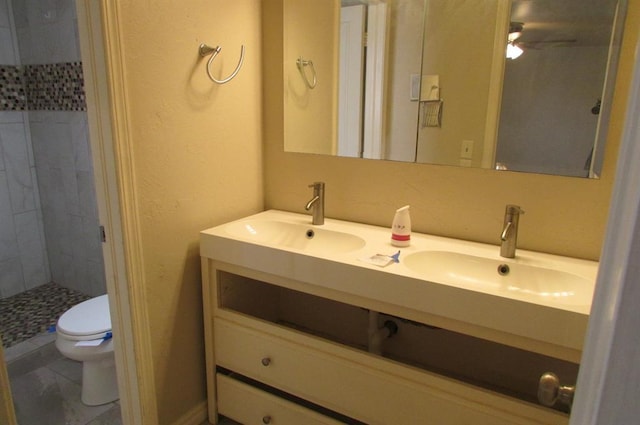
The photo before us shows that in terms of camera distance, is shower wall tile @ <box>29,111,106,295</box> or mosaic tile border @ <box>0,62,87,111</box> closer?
mosaic tile border @ <box>0,62,87,111</box>

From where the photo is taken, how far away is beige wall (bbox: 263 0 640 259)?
4.56ft

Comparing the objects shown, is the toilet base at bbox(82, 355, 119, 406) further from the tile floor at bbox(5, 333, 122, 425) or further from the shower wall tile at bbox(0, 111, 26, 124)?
the shower wall tile at bbox(0, 111, 26, 124)

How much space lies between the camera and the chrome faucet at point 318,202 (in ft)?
5.83

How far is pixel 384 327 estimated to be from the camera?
176cm

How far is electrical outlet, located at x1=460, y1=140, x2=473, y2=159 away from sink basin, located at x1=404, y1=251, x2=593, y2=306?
14.4 inches

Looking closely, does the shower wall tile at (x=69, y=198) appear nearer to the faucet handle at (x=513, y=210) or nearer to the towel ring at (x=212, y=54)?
the towel ring at (x=212, y=54)

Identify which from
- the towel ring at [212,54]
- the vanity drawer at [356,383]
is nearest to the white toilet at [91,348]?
the vanity drawer at [356,383]

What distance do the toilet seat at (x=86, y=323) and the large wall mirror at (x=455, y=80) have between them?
46.3 inches

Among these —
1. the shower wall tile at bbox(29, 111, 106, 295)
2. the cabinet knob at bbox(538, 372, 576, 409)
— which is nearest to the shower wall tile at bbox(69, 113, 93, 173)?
the shower wall tile at bbox(29, 111, 106, 295)

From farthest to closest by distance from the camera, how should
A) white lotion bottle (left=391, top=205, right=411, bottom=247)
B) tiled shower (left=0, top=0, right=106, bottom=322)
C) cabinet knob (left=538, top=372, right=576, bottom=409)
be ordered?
tiled shower (left=0, top=0, right=106, bottom=322) < white lotion bottle (left=391, top=205, right=411, bottom=247) < cabinet knob (left=538, top=372, right=576, bottom=409)

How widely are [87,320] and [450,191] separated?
1675mm

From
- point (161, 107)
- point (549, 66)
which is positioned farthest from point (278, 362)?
point (549, 66)

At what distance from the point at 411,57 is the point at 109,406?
1.97 m

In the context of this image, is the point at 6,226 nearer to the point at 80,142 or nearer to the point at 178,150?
the point at 80,142
